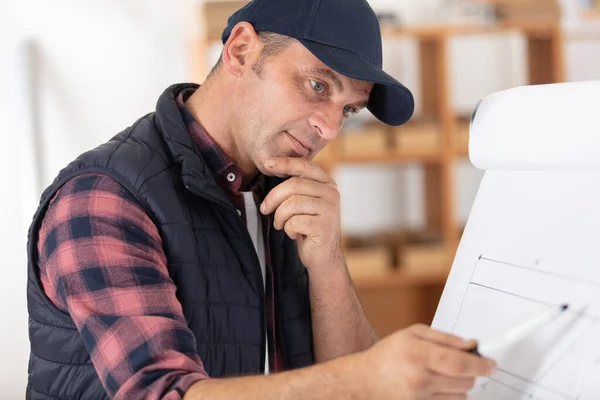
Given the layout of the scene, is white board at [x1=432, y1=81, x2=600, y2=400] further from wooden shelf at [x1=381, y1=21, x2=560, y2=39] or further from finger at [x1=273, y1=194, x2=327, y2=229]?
wooden shelf at [x1=381, y1=21, x2=560, y2=39]

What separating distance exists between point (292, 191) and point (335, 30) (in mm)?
252

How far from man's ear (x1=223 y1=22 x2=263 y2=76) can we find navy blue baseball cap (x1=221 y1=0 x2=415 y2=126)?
0.02 meters

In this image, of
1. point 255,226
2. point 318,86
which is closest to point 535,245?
point 318,86

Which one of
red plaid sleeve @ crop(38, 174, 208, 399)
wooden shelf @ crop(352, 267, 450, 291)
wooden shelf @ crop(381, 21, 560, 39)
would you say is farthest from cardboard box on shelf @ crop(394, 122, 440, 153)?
red plaid sleeve @ crop(38, 174, 208, 399)

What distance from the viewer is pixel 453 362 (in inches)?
28.7

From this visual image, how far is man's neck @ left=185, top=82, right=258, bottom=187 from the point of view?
4.14ft

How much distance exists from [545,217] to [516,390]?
228 millimetres

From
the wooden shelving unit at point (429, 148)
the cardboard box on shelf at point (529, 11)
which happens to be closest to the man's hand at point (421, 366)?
the wooden shelving unit at point (429, 148)

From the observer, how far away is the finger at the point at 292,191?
1.17m

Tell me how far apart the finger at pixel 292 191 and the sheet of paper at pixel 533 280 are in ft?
0.76

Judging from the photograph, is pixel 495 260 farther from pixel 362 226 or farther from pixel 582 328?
pixel 362 226

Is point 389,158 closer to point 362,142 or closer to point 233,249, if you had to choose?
point 362,142

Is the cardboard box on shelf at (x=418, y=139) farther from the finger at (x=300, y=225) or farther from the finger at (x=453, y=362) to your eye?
the finger at (x=453, y=362)

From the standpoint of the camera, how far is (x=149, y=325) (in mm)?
880
